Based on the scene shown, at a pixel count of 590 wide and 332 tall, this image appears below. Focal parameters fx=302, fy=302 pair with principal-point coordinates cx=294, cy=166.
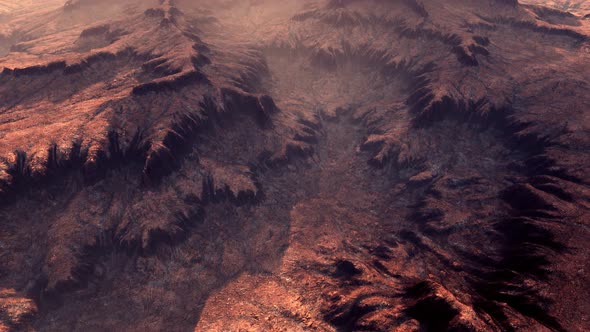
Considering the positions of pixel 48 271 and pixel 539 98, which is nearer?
pixel 48 271

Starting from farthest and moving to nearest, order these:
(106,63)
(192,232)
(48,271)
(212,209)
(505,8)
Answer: (505,8)
(106,63)
(212,209)
(192,232)
(48,271)

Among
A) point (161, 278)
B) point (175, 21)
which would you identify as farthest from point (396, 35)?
point (161, 278)

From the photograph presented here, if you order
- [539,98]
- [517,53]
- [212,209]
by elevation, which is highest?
[517,53]

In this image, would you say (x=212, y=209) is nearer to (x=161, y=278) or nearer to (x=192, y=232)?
(x=192, y=232)

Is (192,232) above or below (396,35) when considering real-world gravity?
below

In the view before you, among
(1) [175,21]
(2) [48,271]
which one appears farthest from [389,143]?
(1) [175,21]

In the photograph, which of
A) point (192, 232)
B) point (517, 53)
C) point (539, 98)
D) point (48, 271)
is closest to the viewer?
point (48, 271)

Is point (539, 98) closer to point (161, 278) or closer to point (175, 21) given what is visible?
point (161, 278)
